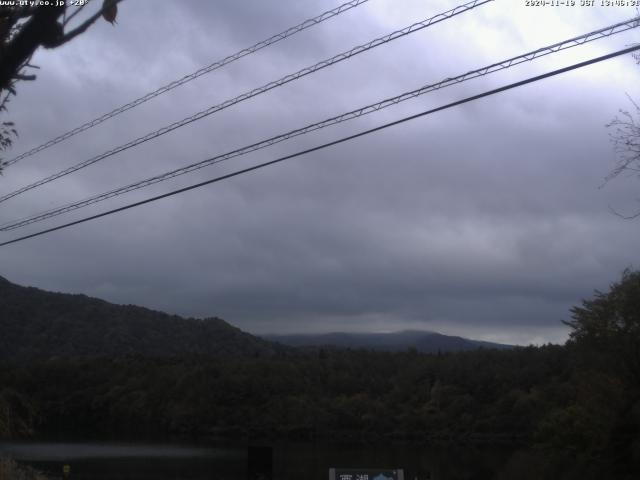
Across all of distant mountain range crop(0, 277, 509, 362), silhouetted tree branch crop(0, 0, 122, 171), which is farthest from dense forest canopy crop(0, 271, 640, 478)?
silhouetted tree branch crop(0, 0, 122, 171)

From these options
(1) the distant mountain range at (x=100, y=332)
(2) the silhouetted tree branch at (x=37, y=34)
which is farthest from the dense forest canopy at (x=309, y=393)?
(2) the silhouetted tree branch at (x=37, y=34)

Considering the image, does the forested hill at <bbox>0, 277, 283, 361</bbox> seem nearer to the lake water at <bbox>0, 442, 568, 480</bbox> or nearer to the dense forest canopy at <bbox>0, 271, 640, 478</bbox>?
the dense forest canopy at <bbox>0, 271, 640, 478</bbox>

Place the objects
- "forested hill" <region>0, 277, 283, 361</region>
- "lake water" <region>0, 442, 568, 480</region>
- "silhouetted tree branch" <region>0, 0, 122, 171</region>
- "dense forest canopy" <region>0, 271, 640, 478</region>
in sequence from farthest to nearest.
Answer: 1. "forested hill" <region>0, 277, 283, 361</region>
2. "dense forest canopy" <region>0, 271, 640, 478</region>
3. "lake water" <region>0, 442, 568, 480</region>
4. "silhouetted tree branch" <region>0, 0, 122, 171</region>

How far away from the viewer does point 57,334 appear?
4060 inches

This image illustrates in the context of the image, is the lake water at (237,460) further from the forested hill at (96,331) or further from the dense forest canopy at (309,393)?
the forested hill at (96,331)

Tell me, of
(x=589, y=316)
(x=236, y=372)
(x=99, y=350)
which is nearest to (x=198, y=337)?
(x=99, y=350)

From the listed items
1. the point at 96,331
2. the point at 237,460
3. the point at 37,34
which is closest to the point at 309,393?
the point at 237,460

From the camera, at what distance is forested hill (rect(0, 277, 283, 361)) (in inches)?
3462

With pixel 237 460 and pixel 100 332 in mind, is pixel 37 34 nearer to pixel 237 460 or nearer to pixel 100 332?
pixel 237 460

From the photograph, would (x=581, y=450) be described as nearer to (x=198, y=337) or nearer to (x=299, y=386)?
(x=299, y=386)

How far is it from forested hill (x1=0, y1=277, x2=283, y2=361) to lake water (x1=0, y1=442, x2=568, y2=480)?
27159mm

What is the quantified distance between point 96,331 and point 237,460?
215ft

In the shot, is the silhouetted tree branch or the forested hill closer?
the silhouetted tree branch

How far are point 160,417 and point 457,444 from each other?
3255cm
